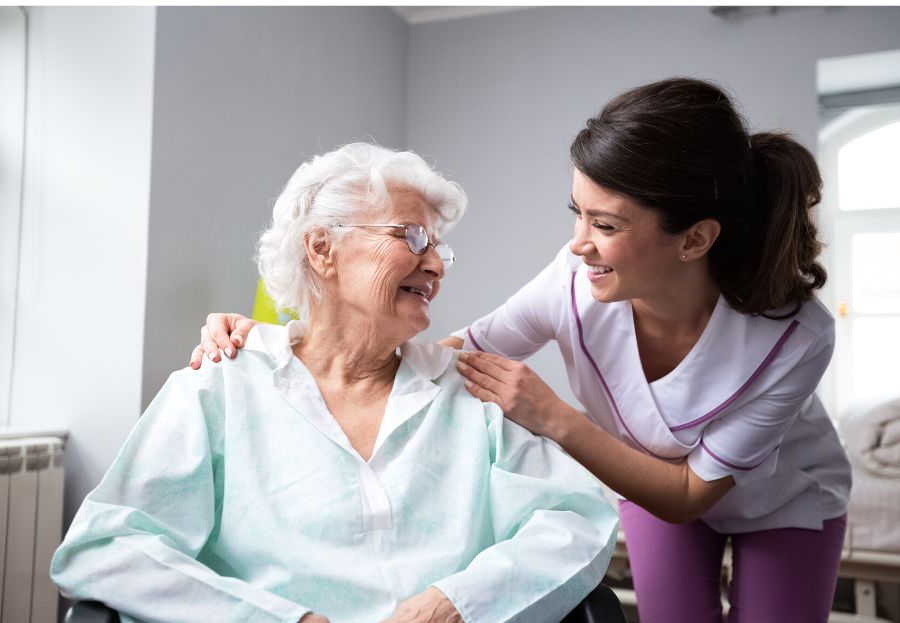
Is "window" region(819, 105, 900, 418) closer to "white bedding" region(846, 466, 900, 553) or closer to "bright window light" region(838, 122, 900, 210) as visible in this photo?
"bright window light" region(838, 122, 900, 210)

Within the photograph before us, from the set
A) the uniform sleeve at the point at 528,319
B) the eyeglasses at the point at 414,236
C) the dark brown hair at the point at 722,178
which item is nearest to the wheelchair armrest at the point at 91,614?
the eyeglasses at the point at 414,236

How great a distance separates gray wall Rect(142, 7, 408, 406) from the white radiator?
1.03 ft

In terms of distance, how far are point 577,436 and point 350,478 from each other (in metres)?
0.43

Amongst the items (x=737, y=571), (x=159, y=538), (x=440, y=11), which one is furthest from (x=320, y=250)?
(x=440, y=11)

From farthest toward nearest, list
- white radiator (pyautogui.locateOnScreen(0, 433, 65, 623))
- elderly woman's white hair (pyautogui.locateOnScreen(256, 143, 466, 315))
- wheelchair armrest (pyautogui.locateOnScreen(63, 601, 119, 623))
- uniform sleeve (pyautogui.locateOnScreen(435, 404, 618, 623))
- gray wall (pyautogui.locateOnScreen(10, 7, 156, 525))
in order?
gray wall (pyautogui.locateOnScreen(10, 7, 156, 525)), white radiator (pyautogui.locateOnScreen(0, 433, 65, 623)), elderly woman's white hair (pyautogui.locateOnScreen(256, 143, 466, 315)), uniform sleeve (pyautogui.locateOnScreen(435, 404, 618, 623)), wheelchair armrest (pyautogui.locateOnScreen(63, 601, 119, 623))

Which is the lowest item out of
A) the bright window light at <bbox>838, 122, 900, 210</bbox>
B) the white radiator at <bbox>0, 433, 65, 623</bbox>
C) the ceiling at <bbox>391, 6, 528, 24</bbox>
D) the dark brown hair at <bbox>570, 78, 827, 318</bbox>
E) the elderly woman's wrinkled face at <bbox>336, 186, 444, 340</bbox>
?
the white radiator at <bbox>0, 433, 65, 623</bbox>

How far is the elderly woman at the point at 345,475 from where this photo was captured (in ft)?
3.77

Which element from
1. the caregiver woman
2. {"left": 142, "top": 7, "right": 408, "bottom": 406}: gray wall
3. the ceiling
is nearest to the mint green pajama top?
the caregiver woman

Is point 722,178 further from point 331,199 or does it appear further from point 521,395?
point 331,199

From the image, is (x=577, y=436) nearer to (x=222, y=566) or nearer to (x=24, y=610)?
(x=222, y=566)

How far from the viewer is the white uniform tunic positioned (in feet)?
4.89

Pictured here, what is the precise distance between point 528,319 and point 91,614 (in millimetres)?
999

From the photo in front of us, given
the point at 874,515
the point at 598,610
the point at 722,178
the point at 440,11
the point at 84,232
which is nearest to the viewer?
the point at 598,610

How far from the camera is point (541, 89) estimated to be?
3.79 m
